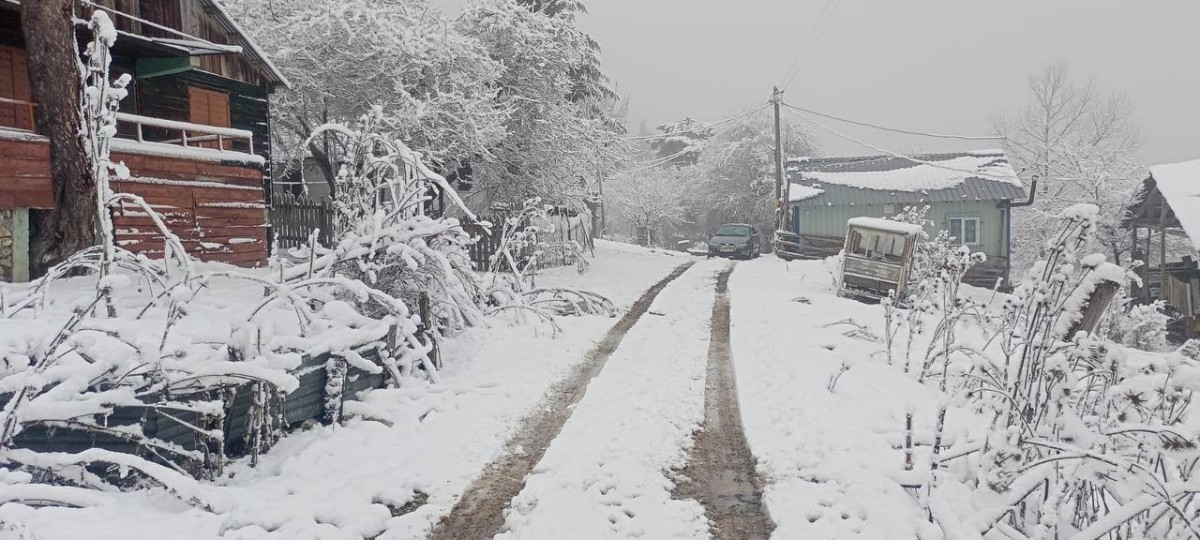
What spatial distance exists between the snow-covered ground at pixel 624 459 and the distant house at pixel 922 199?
761 inches

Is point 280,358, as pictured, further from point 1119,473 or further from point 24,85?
point 24,85

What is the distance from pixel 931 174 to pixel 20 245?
31049 mm

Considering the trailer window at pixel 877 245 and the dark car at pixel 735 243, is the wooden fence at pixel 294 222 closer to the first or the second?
the trailer window at pixel 877 245

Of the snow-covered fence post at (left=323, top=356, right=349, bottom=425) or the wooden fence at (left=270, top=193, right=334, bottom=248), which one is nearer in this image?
the snow-covered fence post at (left=323, top=356, right=349, bottom=425)

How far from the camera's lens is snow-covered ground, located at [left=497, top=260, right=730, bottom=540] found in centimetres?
422

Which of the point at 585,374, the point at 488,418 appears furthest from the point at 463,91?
the point at 488,418

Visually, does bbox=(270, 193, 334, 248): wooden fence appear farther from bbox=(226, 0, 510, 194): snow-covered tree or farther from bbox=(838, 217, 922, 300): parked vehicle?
bbox=(838, 217, 922, 300): parked vehicle

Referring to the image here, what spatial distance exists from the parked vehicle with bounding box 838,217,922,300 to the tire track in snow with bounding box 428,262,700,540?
9.28m

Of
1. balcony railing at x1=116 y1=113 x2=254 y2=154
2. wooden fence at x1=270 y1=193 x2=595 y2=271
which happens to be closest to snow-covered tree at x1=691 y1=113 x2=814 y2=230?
wooden fence at x1=270 y1=193 x2=595 y2=271

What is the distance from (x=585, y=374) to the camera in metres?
7.99

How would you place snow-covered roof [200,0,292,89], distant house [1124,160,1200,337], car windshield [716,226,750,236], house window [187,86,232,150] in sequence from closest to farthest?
snow-covered roof [200,0,292,89] → house window [187,86,232,150] → distant house [1124,160,1200,337] → car windshield [716,226,750,236]

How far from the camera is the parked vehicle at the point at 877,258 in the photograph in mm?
14930

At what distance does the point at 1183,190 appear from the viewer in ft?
59.9

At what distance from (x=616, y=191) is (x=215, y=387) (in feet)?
151
